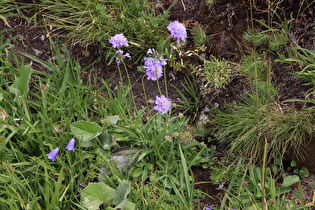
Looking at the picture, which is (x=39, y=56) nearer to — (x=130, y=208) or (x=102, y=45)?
(x=102, y=45)

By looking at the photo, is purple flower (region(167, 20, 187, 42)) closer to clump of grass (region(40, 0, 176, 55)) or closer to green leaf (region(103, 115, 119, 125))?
clump of grass (region(40, 0, 176, 55))

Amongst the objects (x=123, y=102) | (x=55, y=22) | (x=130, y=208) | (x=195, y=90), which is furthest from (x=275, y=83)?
(x=55, y=22)

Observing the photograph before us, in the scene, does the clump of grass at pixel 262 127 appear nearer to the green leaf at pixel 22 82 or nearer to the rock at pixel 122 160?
the rock at pixel 122 160

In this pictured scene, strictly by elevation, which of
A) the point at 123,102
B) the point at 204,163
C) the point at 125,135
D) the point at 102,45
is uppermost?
the point at 102,45

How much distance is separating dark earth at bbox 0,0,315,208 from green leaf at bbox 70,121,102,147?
2.19 ft

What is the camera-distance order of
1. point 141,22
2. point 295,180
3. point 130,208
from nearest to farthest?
1. point 130,208
2. point 295,180
3. point 141,22

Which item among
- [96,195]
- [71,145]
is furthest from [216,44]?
[96,195]

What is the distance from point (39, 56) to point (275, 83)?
7.33 ft

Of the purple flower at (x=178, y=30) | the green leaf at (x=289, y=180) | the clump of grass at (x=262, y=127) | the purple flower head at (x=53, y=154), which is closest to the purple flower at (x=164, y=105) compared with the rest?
the clump of grass at (x=262, y=127)

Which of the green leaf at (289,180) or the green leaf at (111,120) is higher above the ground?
the green leaf at (111,120)

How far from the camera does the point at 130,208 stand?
5.65 feet

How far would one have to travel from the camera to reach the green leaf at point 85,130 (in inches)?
75.1

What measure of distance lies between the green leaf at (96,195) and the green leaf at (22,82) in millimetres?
1006

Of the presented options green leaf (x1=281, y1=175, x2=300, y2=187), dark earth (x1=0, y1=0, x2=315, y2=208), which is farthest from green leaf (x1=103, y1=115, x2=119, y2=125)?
green leaf (x1=281, y1=175, x2=300, y2=187)
